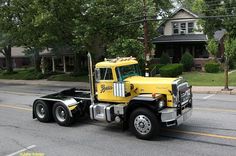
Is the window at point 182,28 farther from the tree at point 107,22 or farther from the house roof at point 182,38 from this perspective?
the tree at point 107,22

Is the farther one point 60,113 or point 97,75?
point 60,113

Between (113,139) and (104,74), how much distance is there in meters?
2.10

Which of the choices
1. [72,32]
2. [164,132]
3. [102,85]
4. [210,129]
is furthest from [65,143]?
[72,32]

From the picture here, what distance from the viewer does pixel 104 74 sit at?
1116cm

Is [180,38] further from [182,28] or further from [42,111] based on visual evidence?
[42,111]

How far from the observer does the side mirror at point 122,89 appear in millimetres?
10758

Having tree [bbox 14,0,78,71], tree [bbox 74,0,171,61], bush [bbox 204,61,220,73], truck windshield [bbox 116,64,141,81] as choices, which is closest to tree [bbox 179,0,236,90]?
bush [bbox 204,61,220,73]

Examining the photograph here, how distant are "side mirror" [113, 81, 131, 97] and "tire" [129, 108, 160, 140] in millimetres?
729

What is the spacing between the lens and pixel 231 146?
30.3ft

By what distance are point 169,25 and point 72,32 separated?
16.4 metres

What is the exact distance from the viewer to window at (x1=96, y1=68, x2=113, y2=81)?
11062 millimetres

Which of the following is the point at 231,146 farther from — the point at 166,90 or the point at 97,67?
the point at 97,67

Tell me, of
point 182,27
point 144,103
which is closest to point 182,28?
point 182,27

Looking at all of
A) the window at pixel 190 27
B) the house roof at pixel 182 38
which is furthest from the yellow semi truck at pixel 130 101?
the window at pixel 190 27
